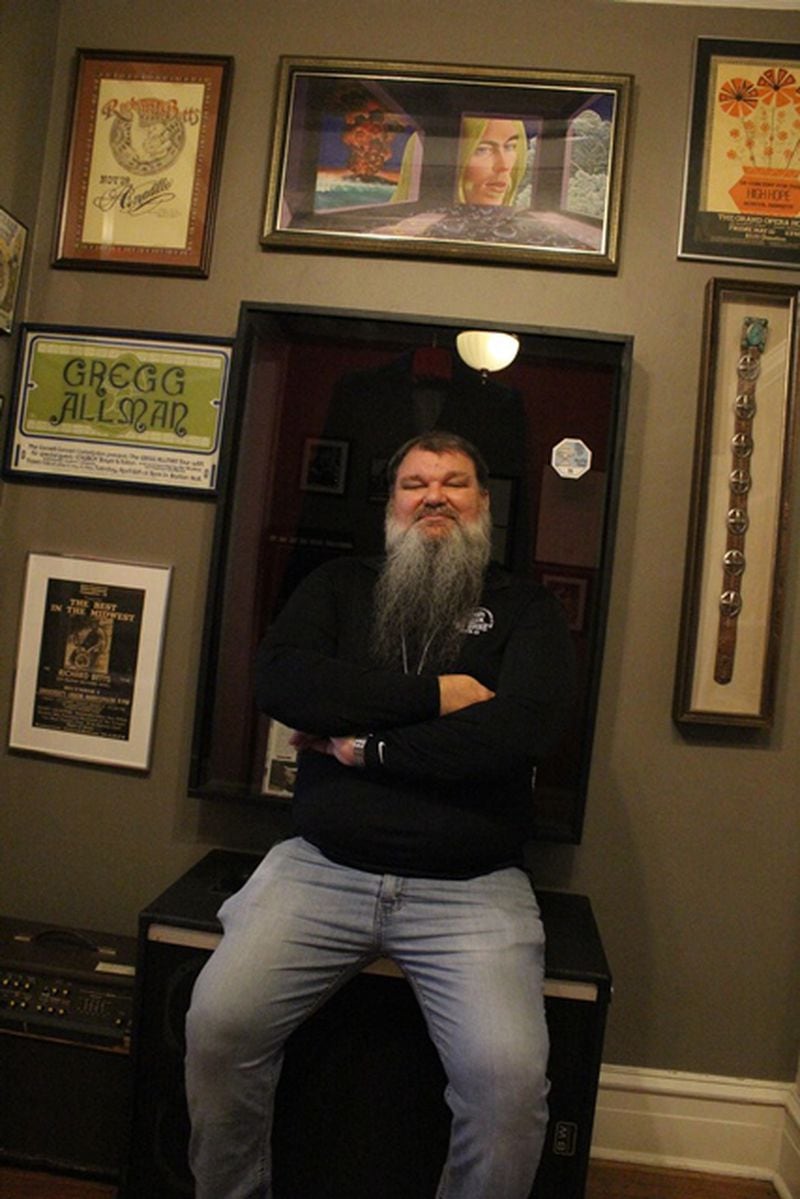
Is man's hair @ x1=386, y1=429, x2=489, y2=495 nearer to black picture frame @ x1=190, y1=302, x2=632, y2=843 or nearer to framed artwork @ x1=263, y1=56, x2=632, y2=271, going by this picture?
black picture frame @ x1=190, y1=302, x2=632, y2=843

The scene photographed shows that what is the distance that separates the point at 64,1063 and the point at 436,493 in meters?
1.45

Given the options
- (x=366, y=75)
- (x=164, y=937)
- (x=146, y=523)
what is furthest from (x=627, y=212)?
(x=164, y=937)

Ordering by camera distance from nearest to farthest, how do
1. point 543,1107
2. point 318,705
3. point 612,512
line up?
point 543,1107
point 318,705
point 612,512

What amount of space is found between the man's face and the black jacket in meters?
0.30

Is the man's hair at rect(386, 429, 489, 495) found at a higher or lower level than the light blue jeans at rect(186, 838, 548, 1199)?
higher

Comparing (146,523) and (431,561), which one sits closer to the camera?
(431,561)

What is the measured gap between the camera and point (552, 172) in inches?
84.8

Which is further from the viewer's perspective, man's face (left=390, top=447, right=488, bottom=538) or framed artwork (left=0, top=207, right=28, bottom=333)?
framed artwork (left=0, top=207, right=28, bottom=333)

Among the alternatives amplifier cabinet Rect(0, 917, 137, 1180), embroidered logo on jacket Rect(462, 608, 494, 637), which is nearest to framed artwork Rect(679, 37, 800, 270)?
embroidered logo on jacket Rect(462, 608, 494, 637)

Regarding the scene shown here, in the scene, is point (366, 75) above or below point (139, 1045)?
above

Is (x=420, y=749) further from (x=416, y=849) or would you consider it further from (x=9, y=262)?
(x=9, y=262)

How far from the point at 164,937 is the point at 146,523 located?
3.28 feet

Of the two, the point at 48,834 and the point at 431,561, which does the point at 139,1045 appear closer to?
the point at 48,834

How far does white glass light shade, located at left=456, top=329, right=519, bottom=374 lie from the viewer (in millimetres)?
2086
